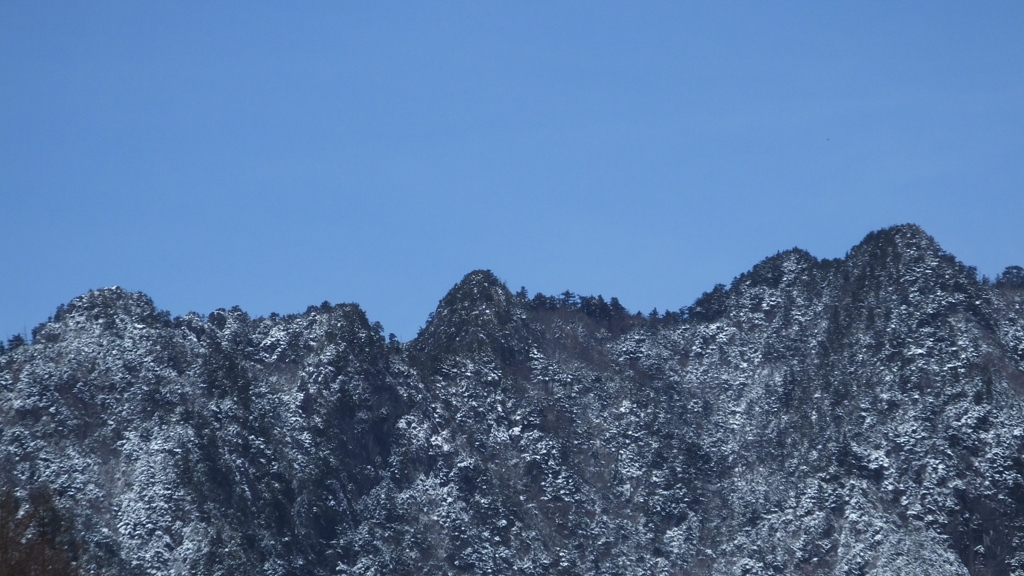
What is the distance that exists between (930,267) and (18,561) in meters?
84.9

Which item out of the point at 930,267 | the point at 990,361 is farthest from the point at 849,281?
the point at 990,361

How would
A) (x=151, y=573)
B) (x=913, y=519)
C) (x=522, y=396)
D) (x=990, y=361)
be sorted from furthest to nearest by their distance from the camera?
(x=522, y=396) < (x=990, y=361) < (x=913, y=519) < (x=151, y=573)

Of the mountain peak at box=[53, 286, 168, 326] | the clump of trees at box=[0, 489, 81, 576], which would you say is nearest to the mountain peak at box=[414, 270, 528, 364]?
the mountain peak at box=[53, 286, 168, 326]

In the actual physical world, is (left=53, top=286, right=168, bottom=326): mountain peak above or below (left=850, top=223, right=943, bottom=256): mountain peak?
below

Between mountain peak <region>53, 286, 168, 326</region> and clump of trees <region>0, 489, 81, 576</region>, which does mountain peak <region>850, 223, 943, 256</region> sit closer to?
Answer: mountain peak <region>53, 286, 168, 326</region>

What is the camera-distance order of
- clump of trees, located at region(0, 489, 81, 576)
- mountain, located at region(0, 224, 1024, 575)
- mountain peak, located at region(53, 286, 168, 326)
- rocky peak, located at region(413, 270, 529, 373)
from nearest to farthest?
clump of trees, located at region(0, 489, 81, 576) < mountain, located at region(0, 224, 1024, 575) < mountain peak, located at region(53, 286, 168, 326) < rocky peak, located at region(413, 270, 529, 373)

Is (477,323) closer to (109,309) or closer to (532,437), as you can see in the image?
(532,437)

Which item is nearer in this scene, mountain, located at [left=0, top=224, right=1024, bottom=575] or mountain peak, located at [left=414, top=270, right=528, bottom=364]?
mountain, located at [left=0, top=224, right=1024, bottom=575]

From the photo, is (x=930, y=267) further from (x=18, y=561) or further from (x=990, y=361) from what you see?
(x=18, y=561)

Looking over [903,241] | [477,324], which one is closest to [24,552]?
[477,324]

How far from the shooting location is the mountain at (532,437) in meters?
100

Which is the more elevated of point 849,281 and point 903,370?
point 849,281

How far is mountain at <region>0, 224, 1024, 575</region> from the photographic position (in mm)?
100250

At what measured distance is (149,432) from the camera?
103688 millimetres
